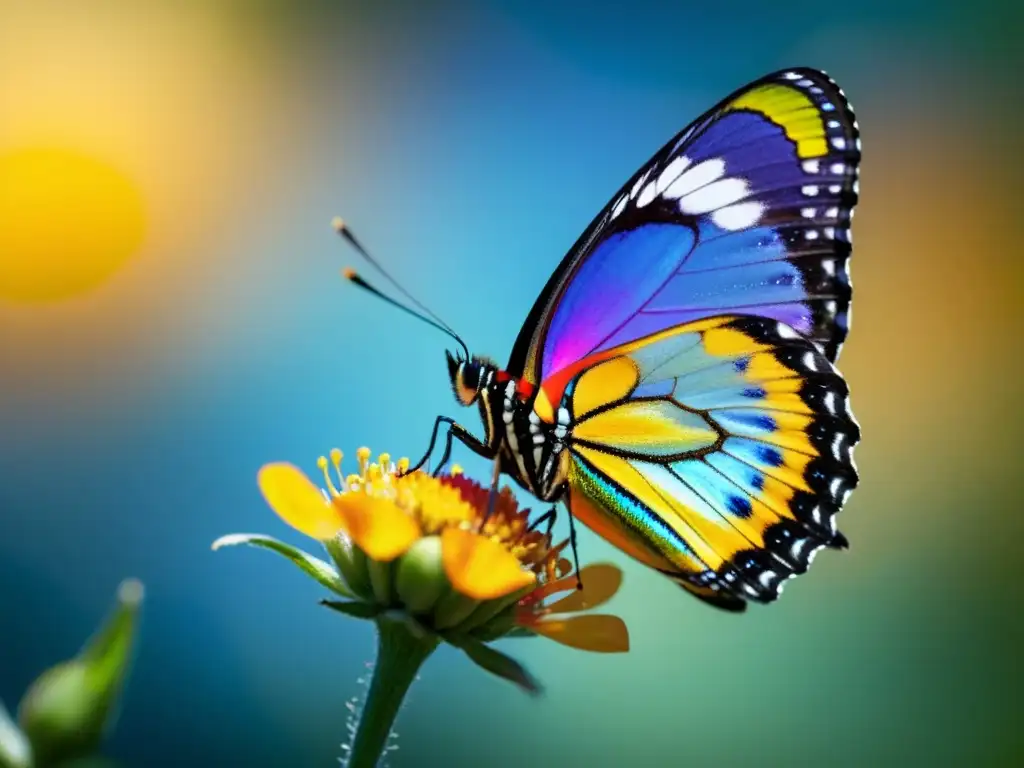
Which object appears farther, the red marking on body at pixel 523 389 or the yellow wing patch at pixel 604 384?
the yellow wing patch at pixel 604 384

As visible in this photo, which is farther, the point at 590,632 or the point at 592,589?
the point at 592,589

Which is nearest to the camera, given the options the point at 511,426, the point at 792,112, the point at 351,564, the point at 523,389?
the point at 351,564

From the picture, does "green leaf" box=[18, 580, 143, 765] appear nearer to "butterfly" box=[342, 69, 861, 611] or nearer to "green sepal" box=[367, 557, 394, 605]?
"green sepal" box=[367, 557, 394, 605]

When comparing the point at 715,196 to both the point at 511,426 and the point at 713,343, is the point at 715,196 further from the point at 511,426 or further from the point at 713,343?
the point at 511,426

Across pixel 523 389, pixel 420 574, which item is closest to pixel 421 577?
pixel 420 574

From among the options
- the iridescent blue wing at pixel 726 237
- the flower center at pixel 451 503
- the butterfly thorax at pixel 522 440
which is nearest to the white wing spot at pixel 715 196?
the iridescent blue wing at pixel 726 237

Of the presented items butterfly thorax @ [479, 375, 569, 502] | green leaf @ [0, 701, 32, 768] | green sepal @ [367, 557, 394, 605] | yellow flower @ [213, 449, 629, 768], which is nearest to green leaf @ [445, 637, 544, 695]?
yellow flower @ [213, 449, 629, 768]

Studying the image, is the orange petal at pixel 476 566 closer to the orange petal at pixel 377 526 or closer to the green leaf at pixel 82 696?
→ the orange petal at pixel 377 526
